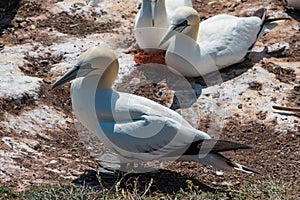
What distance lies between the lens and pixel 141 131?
7.22m

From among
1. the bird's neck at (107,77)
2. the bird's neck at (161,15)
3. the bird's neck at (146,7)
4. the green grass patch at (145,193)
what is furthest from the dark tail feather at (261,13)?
the green grass patch at (145,193)

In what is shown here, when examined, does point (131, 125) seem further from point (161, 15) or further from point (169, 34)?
point (161, 15)

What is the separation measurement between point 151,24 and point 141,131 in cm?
288

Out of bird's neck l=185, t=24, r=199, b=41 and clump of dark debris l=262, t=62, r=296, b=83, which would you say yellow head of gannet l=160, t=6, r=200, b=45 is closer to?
bird's neck l=185, t=24, r=199, b=41

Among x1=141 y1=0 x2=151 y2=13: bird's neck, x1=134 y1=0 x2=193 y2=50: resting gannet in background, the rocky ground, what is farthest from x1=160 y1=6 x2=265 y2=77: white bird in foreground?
x1=141 y1=0 x2=151 y2=13: bird's neck

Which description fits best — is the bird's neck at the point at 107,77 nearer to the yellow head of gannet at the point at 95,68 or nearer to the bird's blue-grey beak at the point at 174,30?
the yellow head of gannet at the point at 95,68

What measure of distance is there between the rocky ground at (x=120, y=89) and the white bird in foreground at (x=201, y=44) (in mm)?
143

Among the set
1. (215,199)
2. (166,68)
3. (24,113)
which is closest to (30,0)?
(166,68)

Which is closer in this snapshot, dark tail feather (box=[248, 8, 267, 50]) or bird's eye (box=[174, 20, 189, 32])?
bird's eye (box=[174, 20, 189, 32])

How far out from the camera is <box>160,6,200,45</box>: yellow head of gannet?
373 inches

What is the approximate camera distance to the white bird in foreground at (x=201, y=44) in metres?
9.48

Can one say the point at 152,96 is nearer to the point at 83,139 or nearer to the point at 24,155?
the point at 83,139

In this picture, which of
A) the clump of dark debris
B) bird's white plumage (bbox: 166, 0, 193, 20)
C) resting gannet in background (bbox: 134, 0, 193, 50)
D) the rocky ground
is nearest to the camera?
the rocky ground

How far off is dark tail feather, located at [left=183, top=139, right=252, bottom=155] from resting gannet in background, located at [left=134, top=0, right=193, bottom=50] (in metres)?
2.75
